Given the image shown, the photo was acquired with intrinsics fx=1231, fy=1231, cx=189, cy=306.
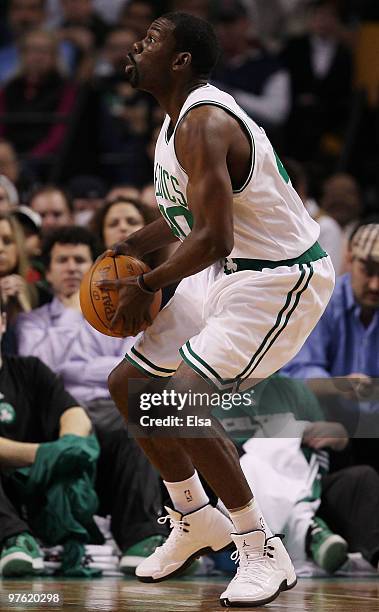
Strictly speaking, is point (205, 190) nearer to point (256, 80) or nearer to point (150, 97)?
point (150, 97)

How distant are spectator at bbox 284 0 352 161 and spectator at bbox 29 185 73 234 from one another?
3.20m

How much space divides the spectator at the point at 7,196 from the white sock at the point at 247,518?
136 inches

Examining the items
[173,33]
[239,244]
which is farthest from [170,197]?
[173,33]

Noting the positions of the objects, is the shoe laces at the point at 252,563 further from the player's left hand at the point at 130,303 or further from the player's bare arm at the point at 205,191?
the player's bare arm at the point at 205,191

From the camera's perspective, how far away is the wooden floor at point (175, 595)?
4520mm

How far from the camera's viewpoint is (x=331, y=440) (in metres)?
6.32

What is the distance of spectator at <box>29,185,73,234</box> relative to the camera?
27.9 feet

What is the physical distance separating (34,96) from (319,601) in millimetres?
7193

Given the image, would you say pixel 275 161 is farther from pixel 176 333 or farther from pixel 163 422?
pixel 163 422

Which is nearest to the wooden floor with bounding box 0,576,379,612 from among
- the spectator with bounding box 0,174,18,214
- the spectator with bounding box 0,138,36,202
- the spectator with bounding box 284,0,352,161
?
the spectator with bounding box 0,174,18,214

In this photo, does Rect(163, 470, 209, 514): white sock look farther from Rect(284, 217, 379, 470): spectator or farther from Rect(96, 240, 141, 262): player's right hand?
Rect(284, 217, 379, 470): spectator

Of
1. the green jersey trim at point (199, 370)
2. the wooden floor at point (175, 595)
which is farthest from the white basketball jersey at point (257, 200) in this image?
the wooden floor at point (175, 595)

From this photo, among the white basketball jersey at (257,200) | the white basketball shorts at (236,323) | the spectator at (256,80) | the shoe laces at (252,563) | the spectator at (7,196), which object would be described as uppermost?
the spectator at (256,80)

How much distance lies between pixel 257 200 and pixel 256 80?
21.4 feet
